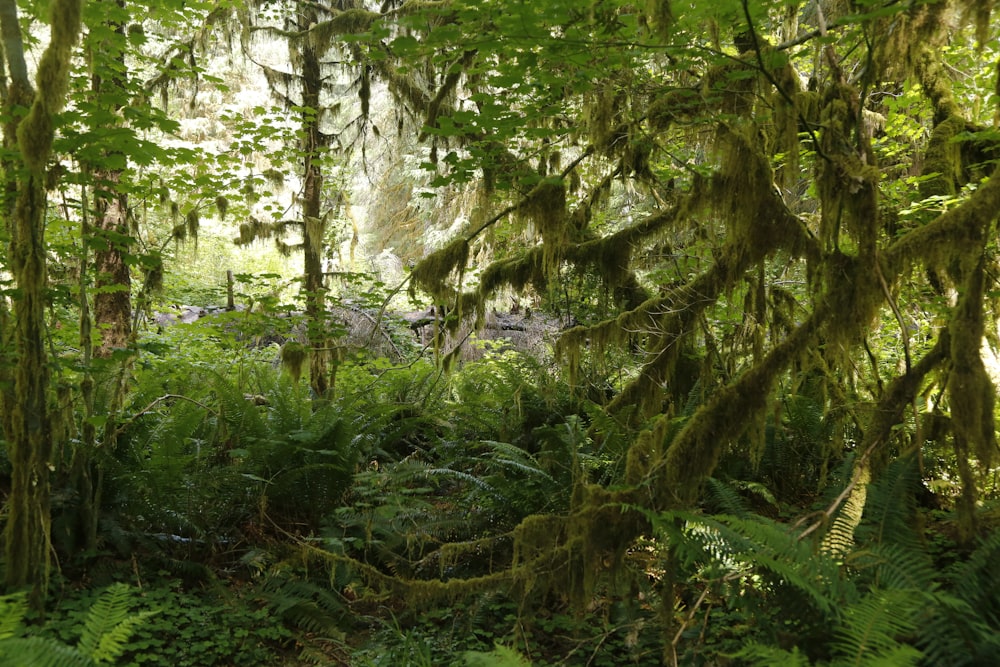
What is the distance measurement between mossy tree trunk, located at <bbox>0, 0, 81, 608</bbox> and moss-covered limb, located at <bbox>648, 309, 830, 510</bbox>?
3037 millimetres

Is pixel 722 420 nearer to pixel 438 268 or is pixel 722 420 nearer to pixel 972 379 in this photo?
pixel 972 379

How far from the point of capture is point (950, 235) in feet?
10.0

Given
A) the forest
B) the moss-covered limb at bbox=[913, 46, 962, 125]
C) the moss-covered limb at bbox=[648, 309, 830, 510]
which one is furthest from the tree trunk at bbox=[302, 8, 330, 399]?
the moss-covered limb at bbox=[913, 46, 962, 125]

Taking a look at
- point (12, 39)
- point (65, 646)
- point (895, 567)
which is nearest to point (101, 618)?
point (65, 646)

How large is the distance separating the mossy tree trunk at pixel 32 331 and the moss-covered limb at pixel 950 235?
419 centimetres

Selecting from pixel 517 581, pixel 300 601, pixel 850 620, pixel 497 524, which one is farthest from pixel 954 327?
pixel 300 601

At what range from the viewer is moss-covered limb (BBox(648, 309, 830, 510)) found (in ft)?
10.2

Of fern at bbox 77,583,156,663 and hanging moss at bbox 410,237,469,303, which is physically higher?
hanging moss at bbox 410,237,469,303

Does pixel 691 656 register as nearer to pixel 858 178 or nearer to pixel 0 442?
pixel 858 178

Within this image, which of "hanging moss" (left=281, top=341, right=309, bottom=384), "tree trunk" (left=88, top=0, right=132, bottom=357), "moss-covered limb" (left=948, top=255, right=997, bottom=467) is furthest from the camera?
"hanging moss" (left=281, top=341, right=309, bottom=384)

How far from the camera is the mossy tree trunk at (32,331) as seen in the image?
3.02 m

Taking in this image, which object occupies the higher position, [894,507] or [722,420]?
[722,420]

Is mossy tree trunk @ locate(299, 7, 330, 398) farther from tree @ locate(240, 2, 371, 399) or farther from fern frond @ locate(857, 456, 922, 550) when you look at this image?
fern frond @ locate(857, 456, 922, 550)

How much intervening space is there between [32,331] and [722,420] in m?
3.43
